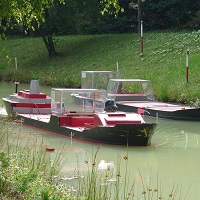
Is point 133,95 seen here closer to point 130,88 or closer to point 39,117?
point 130,88

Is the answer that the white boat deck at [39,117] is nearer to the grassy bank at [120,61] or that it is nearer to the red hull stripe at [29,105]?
the red hull stripe at [29,105]

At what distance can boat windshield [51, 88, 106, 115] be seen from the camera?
18719 millimetres

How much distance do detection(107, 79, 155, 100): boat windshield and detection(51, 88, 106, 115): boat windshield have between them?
17.3 ft

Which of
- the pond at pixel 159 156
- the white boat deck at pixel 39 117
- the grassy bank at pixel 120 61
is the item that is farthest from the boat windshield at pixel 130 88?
the white boat deck at pixel 39 117

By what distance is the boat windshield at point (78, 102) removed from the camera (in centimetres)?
→ 1872

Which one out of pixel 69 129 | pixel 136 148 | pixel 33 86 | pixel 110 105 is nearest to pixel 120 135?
pixel 136 148

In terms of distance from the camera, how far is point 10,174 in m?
9.46

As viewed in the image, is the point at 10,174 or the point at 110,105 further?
the point at 110,105

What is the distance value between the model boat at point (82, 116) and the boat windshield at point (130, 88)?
133 inches

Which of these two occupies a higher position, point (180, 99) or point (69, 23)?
point (69, 23)

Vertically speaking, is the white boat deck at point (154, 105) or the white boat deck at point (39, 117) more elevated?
the white boat deck at point (154, 105)

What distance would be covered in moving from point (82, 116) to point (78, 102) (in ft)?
1.27

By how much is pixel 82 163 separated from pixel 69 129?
141 inches

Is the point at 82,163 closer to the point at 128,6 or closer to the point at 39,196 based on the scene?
the point at 39,196
